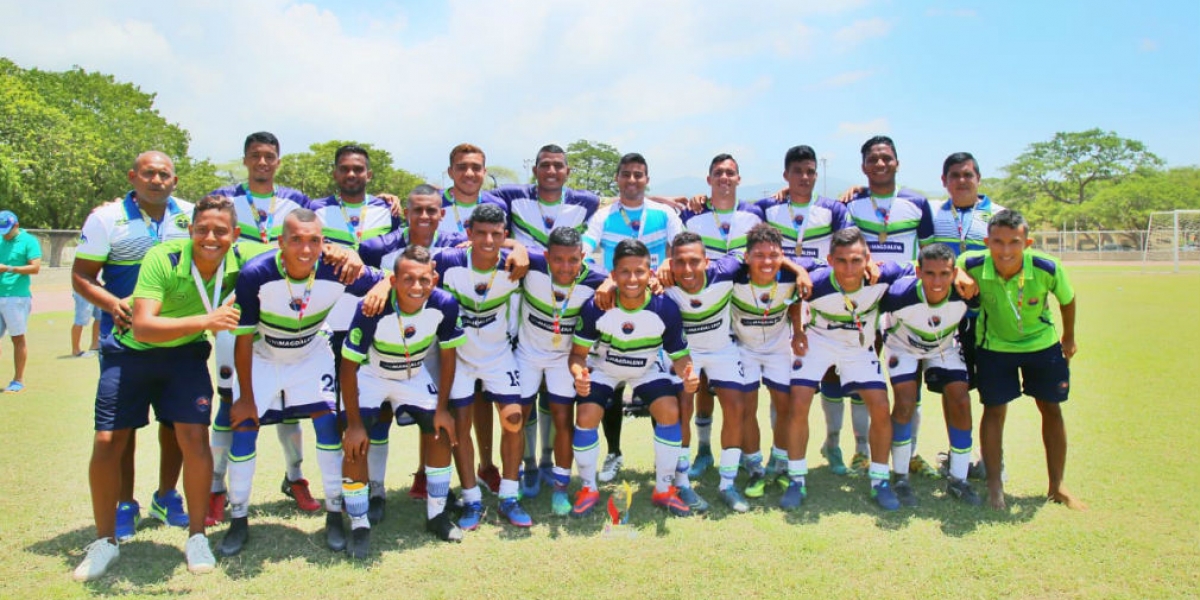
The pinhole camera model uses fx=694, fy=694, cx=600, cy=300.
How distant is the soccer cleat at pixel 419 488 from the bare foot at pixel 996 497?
4151 millimetres

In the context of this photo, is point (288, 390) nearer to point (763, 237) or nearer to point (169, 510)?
point (169, 510)

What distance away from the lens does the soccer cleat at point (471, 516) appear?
4641mm

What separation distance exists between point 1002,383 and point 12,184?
37.6 metres

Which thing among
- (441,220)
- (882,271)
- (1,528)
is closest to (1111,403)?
(882,271)

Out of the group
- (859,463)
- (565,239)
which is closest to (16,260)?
(565,239)

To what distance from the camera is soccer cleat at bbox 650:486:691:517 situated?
488 cm

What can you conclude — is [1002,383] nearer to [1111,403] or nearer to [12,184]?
[1111,403]

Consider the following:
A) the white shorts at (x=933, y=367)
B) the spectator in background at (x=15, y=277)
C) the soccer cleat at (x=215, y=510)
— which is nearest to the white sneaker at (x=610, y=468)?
the white shorts at (x=933, y=367)

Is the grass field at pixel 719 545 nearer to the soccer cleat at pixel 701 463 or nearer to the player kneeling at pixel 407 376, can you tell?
the soccer cleat at pixel 701 463

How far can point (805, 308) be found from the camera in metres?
5.51

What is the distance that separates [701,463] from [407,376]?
2656mm

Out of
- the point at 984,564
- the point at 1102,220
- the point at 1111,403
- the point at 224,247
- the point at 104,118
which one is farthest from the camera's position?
Answer: the point at 1102,220

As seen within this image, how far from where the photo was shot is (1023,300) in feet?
16.6

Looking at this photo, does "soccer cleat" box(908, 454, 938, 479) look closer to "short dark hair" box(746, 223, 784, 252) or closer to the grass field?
the grass field
